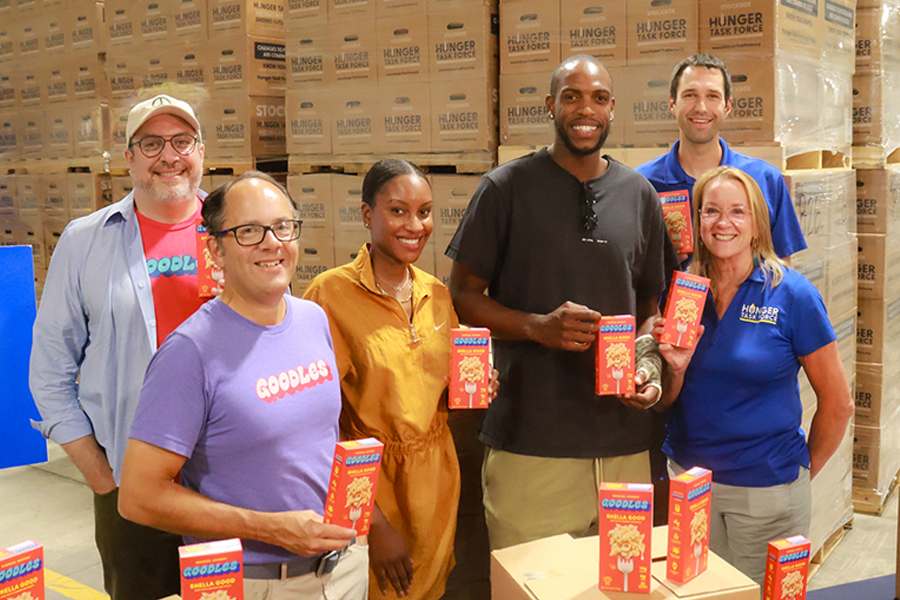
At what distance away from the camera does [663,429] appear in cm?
340

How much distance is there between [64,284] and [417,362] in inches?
46.5

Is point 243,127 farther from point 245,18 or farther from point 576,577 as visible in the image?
point 576,577

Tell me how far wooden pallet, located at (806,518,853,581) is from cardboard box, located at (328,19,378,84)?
3660 mm

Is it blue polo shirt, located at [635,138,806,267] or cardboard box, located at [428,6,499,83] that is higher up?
cardboard box, located at [428,6,499,83]

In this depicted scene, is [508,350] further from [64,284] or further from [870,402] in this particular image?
[870,402]

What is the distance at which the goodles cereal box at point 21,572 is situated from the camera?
155cm

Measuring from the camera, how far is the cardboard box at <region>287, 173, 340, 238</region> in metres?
4.95

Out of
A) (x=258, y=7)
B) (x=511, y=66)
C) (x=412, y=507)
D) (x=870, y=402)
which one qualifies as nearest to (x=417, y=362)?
(x=412, y=507)

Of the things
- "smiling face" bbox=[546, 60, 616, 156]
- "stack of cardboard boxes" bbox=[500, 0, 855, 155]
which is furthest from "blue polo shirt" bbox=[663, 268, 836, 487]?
"stack of cardboard boxes" bbox=[500, 0, 855, 155]

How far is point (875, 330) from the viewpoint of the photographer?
5.26m

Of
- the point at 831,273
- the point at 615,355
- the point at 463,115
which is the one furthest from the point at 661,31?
the point at 615,355

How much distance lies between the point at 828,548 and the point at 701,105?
294 cm

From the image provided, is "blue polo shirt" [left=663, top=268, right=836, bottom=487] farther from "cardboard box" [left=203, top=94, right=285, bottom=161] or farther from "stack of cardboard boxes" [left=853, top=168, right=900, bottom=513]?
"cardboard box" [left=203, top=94, right=285, bottom=161]

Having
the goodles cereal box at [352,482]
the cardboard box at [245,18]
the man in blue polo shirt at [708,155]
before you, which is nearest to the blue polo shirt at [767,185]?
the man in blue polo shirt at [708,155]
